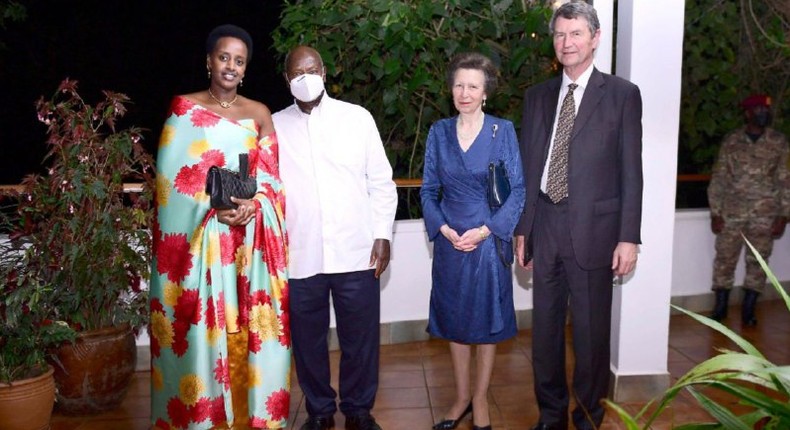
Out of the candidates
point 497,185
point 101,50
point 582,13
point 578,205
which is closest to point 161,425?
point 497,185

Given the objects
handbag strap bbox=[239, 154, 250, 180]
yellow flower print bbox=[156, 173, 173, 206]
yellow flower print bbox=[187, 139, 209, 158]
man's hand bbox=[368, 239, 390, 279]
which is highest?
yellow flower print bbox=[187, 139, 209, 158]

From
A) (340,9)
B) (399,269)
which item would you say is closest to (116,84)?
(340,9)

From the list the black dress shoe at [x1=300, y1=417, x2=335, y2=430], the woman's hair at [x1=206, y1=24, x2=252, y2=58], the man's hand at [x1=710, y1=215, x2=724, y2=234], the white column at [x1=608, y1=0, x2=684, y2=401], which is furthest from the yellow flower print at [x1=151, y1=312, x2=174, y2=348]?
the man's hand at [x1=710, y1=215, x2=724, y2=234]

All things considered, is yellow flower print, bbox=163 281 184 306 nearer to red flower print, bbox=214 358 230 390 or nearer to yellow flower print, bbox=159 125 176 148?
red flower print, bbox=214 358 230 390

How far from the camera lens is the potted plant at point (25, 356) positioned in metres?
2.87

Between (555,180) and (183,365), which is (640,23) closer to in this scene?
(555,180)

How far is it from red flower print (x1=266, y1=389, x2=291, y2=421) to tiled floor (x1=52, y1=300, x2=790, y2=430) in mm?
500

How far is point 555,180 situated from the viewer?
2.83 metres

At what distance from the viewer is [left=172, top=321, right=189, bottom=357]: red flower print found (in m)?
2.54

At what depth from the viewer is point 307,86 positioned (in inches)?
109

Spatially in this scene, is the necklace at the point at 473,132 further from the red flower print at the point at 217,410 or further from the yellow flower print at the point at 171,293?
the red flower print at the point at 217,410

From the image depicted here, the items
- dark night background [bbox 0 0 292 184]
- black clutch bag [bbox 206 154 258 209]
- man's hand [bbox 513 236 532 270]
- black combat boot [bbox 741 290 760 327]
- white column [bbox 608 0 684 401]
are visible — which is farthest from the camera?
dark night background [bbox 0 0 292 184]

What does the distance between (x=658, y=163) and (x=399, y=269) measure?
182 centimetres

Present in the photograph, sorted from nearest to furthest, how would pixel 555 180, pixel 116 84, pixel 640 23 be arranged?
→ pixel 555 180 → pixel 640 23 → pixel 116 84
